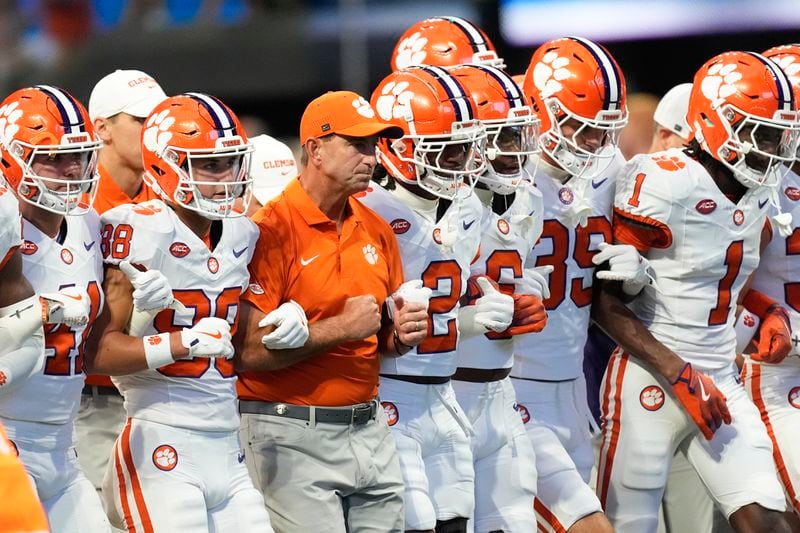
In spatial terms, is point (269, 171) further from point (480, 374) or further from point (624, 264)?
point (624, 264)

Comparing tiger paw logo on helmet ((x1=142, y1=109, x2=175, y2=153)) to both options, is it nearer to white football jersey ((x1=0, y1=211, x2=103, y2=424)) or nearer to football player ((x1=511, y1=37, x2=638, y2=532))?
white football jersey ((x1=0, y1=211, x2=103, y2=424))

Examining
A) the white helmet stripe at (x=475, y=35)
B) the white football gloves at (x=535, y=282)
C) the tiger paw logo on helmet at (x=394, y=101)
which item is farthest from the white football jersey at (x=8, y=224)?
the white helmet stripe at (x=475, y=35)

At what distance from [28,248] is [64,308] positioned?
27cm

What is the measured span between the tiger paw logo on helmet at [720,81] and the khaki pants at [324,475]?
1747 mm

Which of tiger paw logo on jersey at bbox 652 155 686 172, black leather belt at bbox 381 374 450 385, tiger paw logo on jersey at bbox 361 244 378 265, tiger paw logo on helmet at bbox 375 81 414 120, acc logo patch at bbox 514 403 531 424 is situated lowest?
acc logo patch at bbox 514 403 531 424

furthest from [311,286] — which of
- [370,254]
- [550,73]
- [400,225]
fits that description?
[550,73]

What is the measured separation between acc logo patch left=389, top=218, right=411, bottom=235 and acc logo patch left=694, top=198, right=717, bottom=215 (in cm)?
107

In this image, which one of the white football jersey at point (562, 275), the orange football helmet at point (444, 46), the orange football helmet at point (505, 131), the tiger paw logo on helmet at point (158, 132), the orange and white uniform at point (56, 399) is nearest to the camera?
the orange and white uniform at point (56, 399)

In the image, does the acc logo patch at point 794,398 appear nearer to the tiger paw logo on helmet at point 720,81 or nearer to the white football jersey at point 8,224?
the tiger paw logo on helmet at point 720,81

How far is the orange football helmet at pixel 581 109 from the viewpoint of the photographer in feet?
17.1

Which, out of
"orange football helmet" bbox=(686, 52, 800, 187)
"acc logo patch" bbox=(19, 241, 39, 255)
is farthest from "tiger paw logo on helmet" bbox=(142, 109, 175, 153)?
"orange football helmet" bbox=(686, 52, 800, 187)

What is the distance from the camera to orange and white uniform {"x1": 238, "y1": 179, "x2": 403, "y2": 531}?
4.46 metres

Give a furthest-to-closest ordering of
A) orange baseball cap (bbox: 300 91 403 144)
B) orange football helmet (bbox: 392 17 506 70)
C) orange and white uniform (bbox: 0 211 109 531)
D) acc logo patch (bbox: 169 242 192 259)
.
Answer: orange football helmet (bbox: 392 17 506 70), orange baseball cap (bbox: 300 91 403 144), acc logo patch (bbox: 169 242 192 259), orange and white uniform (bbox: 0 211 109 531)

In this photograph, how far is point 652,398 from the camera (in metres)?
5.31
